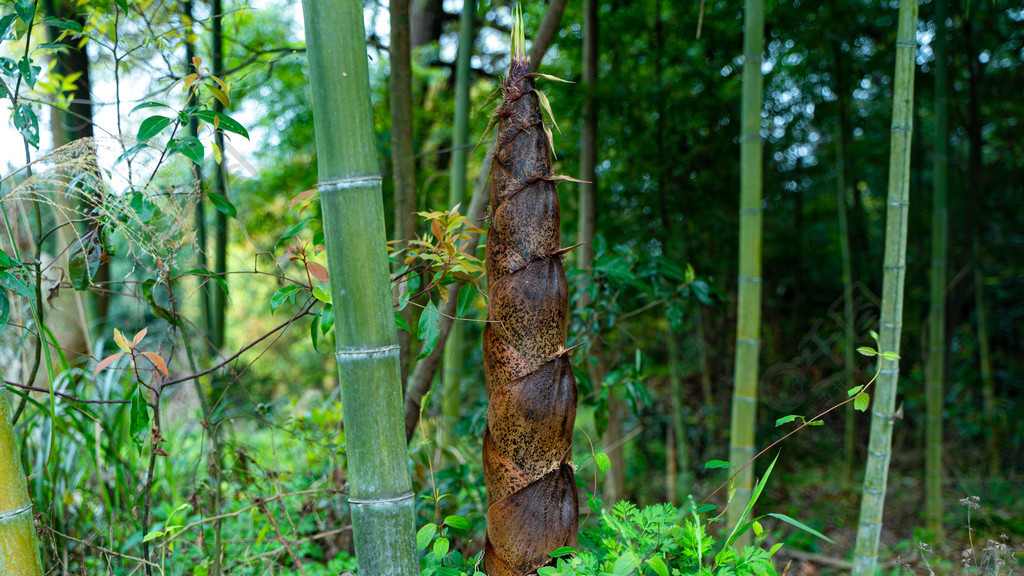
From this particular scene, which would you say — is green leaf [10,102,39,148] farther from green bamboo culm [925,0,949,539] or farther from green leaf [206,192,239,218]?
green bamboo culm [925,0,949,539]

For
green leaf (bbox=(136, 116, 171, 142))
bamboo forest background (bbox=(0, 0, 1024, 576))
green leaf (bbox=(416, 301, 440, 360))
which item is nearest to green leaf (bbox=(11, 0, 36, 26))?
bamboo forest background (bbox=(0, 0, 1024, 576))

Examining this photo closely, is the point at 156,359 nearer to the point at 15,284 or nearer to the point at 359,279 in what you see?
the point at 15,284

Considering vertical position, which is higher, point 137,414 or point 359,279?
point 359,279

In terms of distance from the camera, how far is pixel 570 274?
7.18 feet

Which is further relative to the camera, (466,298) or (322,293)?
(466,298)

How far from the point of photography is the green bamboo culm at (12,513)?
112 cm

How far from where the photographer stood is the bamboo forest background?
57.6 inches

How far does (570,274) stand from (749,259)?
60 centimetres

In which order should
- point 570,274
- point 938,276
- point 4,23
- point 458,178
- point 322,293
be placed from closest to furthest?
point 322,293 < point 4,23 < point 570,274 < point 458,178 < point 938,276

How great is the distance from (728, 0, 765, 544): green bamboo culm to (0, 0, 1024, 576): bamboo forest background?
0.01 meters

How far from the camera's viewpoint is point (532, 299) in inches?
49.0

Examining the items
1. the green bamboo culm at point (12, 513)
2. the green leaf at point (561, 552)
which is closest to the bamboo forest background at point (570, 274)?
the green bamboo culm at point (12, 513)

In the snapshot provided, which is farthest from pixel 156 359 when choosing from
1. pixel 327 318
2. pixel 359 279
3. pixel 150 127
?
pixel 359 279

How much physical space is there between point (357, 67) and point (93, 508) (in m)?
1.89
